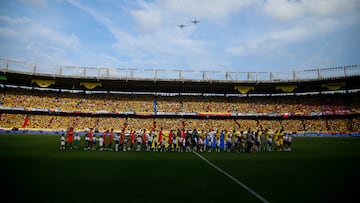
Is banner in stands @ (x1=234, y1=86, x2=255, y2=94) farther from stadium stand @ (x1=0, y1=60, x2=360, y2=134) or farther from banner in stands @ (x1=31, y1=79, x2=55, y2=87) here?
banner in stands @ (x1=31, y1=79, x2=55, y2=87)

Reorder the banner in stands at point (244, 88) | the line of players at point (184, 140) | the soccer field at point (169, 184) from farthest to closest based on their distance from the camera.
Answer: the banner in stands at point (244, 88) < the line of players at point (184, 140) < the soccer field at point (169, 184)

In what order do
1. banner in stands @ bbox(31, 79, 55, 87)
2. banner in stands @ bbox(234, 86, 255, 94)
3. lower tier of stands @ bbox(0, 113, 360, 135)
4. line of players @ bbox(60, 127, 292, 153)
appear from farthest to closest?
banner in stands @ bbox(234, 86, 255, 94)
banner in stands @ bbox(31, 79, 55, 87)
lower tier of stands @ bbox(0, 113, 360, 135)
line of players @ bbox(60, 127, 292, 153)

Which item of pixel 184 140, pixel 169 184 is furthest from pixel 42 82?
pixel 169 184

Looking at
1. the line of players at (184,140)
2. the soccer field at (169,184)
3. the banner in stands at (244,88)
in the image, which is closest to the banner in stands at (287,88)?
the banner in stands at (244,88)

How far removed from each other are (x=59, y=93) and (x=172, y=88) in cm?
2369

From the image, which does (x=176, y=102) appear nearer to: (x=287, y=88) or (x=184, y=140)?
(x=287, y=88)

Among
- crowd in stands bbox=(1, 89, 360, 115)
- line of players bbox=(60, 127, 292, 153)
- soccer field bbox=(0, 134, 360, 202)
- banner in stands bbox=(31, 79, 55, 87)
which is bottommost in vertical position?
soccer field bbox=(0, 134, 360, 202)

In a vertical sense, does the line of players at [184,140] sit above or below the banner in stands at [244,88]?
below

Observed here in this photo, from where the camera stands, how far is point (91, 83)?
155 feet

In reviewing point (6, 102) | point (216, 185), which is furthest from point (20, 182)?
point (6, 102)

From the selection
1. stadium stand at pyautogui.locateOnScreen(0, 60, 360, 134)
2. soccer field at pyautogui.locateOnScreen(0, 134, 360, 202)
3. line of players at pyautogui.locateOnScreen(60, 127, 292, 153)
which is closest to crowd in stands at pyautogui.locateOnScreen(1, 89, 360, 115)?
stadium stand at pyautogui.locateOnScreen(0, 60, 360, 134)

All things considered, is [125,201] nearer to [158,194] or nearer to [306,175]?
[158,194]

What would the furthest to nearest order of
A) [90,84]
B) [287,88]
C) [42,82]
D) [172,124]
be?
[287,88], [90,84], [172,124], [42,82]

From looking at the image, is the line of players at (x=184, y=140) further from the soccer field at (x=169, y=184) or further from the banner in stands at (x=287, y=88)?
the banner in stands at (x=287, y=88)
